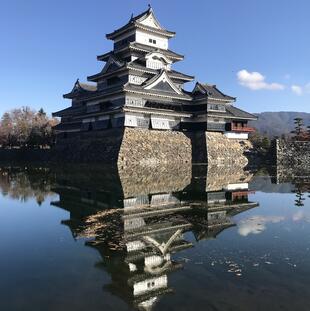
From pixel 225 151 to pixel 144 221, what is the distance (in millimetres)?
31579

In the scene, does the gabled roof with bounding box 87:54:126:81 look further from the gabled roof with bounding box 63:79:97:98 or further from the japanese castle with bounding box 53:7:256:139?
the gabled roof with bounding box 63:79:97:98

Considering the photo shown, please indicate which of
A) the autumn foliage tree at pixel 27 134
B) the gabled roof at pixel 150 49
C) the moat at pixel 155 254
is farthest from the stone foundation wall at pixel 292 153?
the autumn foliage tree at pixel 27 134

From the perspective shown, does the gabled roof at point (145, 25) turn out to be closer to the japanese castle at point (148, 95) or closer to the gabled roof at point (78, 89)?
the japanese castle at point (148, 95)

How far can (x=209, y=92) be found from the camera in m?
42.9

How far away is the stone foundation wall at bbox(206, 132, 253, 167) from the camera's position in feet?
133

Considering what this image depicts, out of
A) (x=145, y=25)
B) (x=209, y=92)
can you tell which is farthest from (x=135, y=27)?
(x=209, y=92)

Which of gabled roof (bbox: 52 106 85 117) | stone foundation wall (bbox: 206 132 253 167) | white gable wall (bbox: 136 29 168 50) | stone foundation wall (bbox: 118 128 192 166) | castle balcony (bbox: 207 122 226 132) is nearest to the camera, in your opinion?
stone foundation wall (bbox: 118 128 192 166)

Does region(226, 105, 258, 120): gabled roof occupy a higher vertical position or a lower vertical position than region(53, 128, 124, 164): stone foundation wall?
higher

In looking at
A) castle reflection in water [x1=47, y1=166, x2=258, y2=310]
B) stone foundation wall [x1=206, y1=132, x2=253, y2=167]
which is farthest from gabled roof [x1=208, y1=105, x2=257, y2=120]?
castle reflection in water [x1=47, y1=166, x2=258, y2=310]

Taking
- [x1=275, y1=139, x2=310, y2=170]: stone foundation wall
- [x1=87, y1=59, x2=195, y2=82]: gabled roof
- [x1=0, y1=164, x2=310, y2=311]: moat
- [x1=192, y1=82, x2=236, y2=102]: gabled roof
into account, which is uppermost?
[x1=87, y1=59, x2=195, y2=82]: gabled roof

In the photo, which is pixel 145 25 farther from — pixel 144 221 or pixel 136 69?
pixel 144 221

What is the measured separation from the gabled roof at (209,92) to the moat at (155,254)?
27553mm

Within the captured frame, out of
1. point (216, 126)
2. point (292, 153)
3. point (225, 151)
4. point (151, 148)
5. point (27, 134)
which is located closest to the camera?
point (151, 148)

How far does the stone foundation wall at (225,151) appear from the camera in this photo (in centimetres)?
4066
